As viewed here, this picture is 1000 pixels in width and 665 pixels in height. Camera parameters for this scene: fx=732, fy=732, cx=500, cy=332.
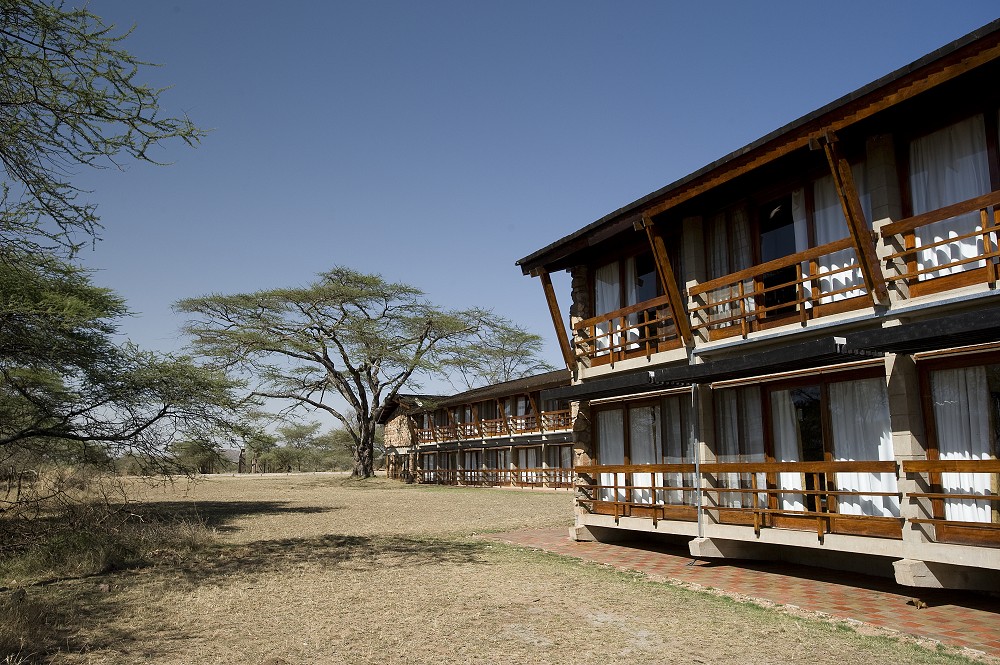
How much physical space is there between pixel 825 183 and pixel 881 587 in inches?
231

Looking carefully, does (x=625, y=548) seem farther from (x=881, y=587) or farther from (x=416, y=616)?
(x=416, y=616)

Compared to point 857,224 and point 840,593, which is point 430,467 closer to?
point 840,593

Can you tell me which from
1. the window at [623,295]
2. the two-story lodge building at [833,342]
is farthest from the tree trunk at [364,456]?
the two-story lodge building at [833,342]

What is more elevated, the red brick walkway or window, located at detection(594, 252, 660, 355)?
window, located at detection(594, 252, 660, 355)

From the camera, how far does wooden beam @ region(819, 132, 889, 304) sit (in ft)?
31.1

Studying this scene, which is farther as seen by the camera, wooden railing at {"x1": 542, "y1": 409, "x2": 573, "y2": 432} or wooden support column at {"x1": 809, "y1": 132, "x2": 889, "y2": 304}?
wooden railing at {"x1": 542, "y1": 409, "x2": 573, "y2": 432}

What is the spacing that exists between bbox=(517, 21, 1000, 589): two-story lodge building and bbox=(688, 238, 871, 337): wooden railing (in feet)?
0.14

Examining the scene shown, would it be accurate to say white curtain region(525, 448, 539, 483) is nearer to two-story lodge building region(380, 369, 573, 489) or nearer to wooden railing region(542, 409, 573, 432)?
two-story lodge building region(380, 369, 573, 489)

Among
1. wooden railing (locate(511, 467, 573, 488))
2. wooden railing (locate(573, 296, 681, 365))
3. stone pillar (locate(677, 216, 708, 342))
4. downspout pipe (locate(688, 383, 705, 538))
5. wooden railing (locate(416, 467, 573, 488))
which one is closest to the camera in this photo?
downspout pipe (locate(688, 383, 705, 538))

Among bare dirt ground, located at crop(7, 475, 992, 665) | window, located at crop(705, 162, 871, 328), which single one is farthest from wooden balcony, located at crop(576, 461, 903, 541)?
window, located at crop(705, 162, 871, 328)

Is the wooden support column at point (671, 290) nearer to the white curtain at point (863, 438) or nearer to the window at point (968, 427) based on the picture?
the white curtain at point (863, 438)

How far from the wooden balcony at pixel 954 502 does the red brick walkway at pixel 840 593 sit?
79cm

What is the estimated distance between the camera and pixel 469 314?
52.2 m

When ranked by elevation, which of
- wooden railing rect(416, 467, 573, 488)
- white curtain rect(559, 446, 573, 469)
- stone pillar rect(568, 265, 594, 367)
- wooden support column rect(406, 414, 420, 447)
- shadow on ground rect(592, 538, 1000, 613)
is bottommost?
wooden railing rect(416, 467, 573, 488)
